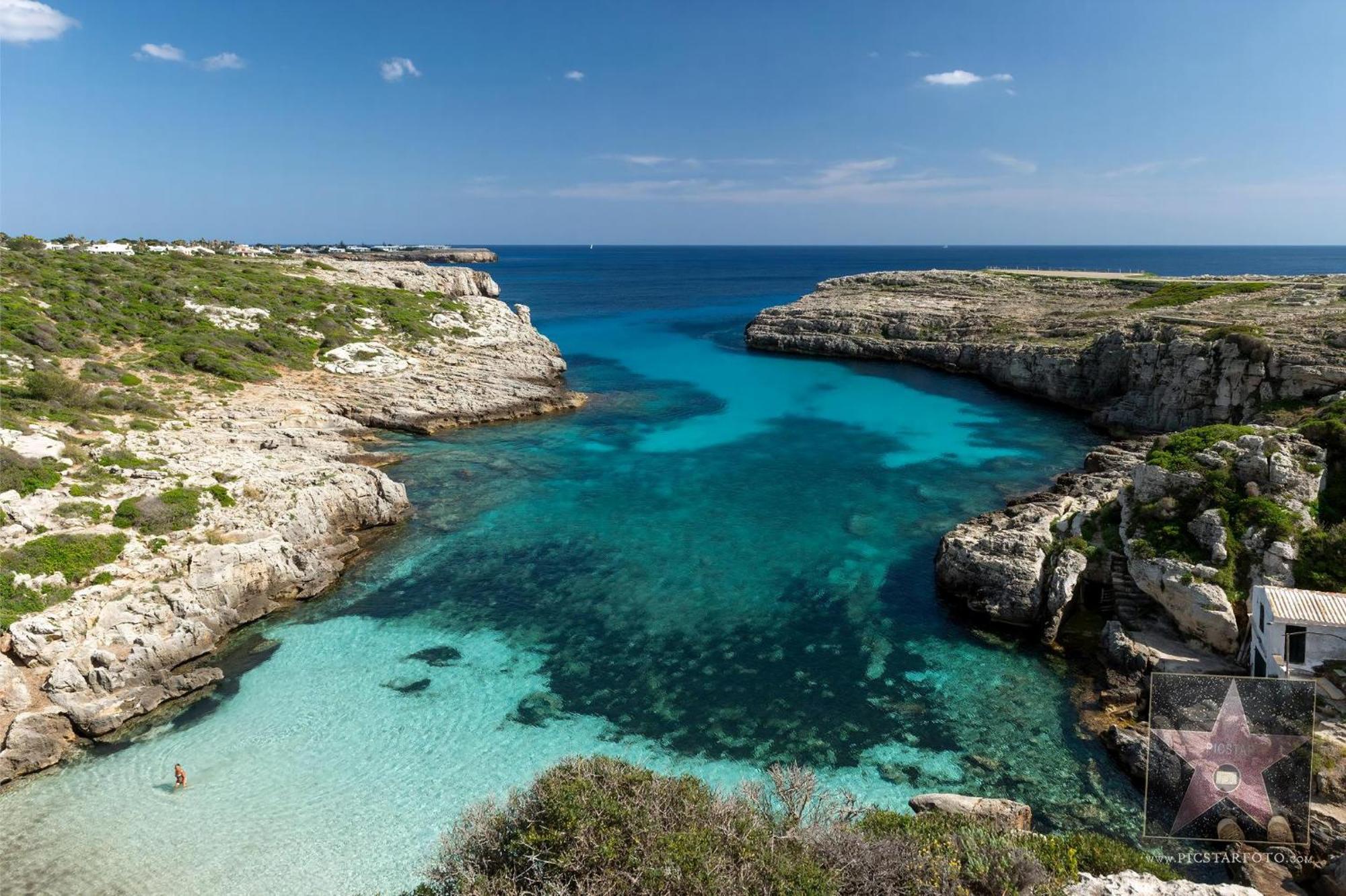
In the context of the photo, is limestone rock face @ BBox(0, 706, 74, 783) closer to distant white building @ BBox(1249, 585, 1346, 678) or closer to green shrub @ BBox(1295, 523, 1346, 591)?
distant white building @ BBox(1249, 585, 1346, 678)

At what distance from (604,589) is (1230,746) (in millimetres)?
18111

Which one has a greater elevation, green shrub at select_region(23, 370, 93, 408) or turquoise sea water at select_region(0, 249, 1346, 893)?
green shrub at select_region(23, 370, 93, 408)

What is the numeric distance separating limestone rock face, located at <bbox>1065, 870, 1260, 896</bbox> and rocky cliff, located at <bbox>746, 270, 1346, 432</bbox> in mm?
34133

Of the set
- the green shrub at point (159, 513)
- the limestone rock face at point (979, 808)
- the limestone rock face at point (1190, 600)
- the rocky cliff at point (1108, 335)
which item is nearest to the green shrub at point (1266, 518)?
the limestone rock face at point (1190, 600)

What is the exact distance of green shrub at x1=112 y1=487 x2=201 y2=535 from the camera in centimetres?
2272

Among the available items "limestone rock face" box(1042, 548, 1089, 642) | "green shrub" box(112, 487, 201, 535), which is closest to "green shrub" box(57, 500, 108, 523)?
"green shrub" box(112, 487, 201, 535)

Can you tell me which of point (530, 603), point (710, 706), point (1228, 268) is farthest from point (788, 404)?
point (1228, 268)

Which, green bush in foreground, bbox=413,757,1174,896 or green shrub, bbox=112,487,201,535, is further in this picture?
green shrub, bbox=112,487,201,535

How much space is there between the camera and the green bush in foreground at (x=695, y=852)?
9.52m

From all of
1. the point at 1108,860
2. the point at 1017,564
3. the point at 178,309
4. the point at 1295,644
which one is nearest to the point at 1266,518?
the point at 1295,644

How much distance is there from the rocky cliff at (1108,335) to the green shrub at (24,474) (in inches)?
2117

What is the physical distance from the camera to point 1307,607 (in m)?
17.0

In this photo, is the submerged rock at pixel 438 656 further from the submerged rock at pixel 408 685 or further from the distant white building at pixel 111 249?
the distant white building at pixel 111 249

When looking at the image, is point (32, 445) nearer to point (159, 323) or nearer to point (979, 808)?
point (159, 323)
